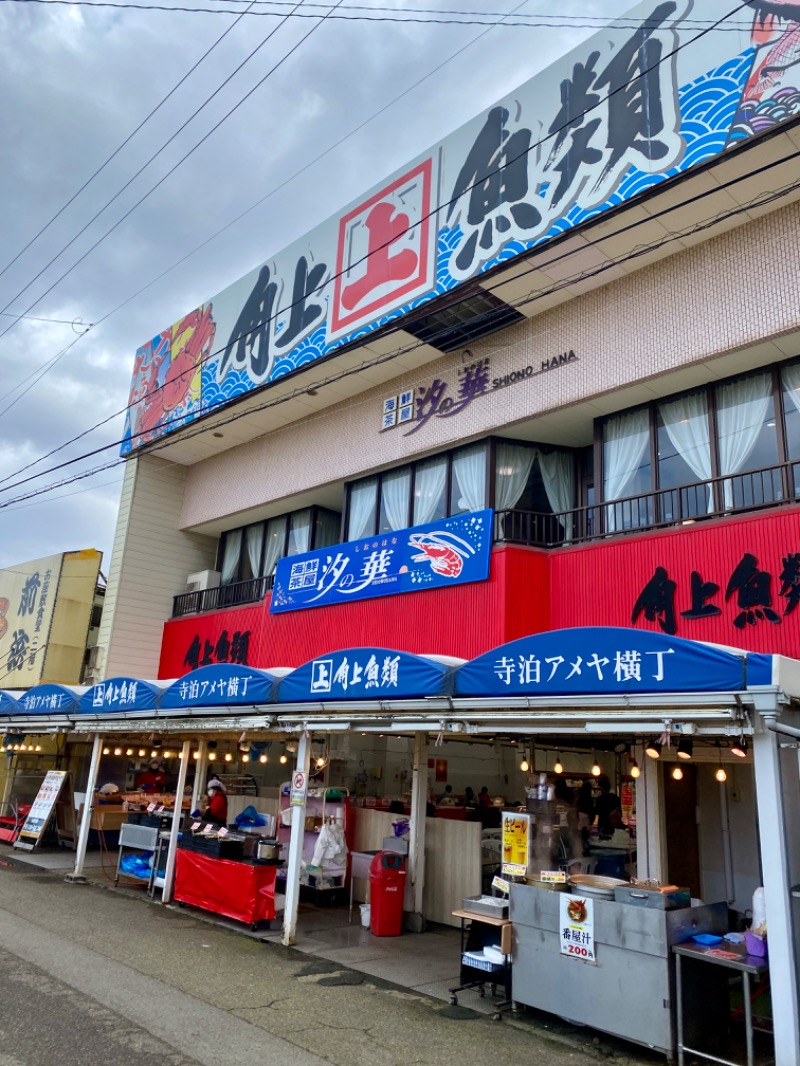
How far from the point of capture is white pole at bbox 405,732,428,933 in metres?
12.4

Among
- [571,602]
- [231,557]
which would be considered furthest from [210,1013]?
[231,557]

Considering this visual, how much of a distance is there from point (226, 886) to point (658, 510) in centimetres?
914

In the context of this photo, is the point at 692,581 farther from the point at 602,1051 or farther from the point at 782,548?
the point at 602,1051

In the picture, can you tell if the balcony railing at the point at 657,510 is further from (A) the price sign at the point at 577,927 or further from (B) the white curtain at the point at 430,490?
(A) the price sign at the point at 577,927

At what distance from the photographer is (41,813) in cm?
1875

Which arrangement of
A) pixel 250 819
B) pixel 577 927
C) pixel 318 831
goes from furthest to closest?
1. pixel 250 819
2. pixel 318 831
3. pixel 577 927

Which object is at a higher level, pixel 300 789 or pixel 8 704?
pixel 8 704

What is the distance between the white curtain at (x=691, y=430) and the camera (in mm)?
13523

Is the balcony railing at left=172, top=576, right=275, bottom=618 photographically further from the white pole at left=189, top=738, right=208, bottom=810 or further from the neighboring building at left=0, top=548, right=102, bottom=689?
the white pole at left=189, top=738, right=208, bottom=810

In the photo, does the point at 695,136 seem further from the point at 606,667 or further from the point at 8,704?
the point at 8,704

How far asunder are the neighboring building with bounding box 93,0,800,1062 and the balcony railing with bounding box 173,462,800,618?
0.16 ft

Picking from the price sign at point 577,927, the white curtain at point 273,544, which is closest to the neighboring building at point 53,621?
the white curtain at point 273,544

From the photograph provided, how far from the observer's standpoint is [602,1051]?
7.32m

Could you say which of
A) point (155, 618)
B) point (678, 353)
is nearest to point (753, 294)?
point (678, 353)
